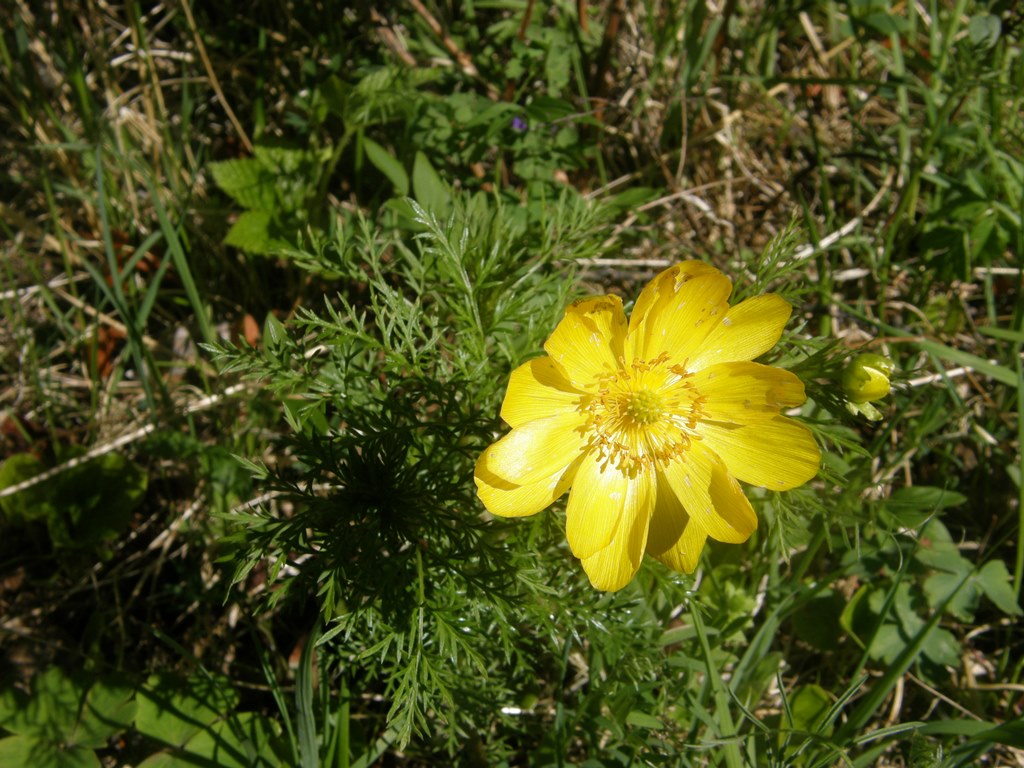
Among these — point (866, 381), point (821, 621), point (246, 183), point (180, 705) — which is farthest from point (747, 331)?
point (246, 183)

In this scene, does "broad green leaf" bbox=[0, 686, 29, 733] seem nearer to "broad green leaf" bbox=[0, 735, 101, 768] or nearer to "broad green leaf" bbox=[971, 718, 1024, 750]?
"broad green leaf" bbox=[0, 735, 101, 768]

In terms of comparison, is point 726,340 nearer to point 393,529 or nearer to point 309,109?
point 393,529

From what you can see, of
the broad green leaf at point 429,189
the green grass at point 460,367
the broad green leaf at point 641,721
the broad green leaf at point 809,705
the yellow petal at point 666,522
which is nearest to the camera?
the yellow petal at point 666,522

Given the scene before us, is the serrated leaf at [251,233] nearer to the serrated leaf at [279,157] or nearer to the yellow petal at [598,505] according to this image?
the serrated leaf at [279,157]

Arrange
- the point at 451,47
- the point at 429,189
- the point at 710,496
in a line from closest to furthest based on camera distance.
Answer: the point at 710,496, the point at 429,189, the point at 451,47

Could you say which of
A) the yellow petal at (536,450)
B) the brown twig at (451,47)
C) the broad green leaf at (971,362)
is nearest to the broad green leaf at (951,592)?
the broad green leaf at (971,362)

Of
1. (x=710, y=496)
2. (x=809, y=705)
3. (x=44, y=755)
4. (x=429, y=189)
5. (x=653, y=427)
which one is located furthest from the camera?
(x=429, y=189)

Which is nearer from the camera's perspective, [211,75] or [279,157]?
[279,157]

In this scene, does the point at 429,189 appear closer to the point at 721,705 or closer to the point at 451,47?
the point at 451,47
